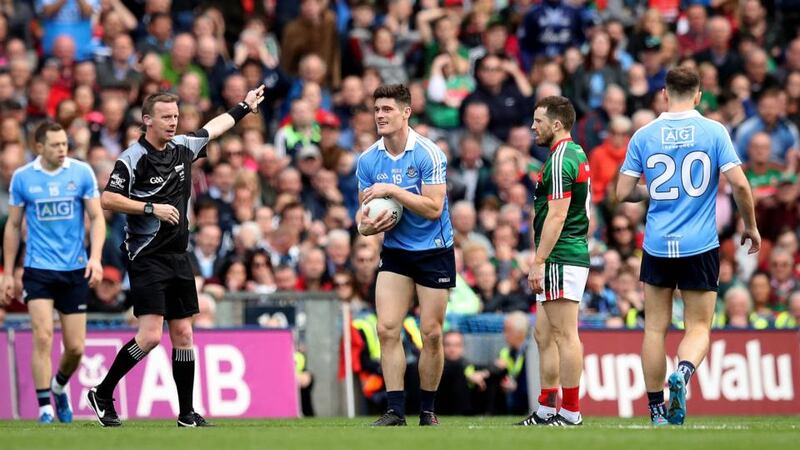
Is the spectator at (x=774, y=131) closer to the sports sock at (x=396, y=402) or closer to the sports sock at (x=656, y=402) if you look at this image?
the sports sock at (x=656, y=402)

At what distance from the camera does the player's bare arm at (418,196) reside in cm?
1278

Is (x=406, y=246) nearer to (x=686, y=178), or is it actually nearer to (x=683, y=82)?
(x=686, y=178)

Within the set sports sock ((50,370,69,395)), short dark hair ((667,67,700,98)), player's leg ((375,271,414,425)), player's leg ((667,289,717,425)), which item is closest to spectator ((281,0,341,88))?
sports sock ((50,370,69,395))

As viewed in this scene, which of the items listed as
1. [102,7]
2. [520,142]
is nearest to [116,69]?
[102,7]

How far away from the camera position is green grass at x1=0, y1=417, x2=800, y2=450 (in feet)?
34.4

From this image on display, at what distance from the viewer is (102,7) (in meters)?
22.7

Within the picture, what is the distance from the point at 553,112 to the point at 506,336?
5990 millimetres

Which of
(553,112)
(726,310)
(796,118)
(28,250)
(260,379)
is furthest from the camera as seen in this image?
(796,118)

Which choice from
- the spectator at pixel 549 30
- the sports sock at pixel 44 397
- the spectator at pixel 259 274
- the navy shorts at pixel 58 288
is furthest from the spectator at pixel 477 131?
the sports sock at pixel 44 397

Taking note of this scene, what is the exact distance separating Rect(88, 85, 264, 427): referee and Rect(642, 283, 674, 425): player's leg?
3632mm

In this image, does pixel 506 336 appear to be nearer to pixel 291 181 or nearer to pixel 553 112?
pixel 291 181

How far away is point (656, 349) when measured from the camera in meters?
12.4

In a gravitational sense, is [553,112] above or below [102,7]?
below

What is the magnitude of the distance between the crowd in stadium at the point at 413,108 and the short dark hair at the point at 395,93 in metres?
5.53
